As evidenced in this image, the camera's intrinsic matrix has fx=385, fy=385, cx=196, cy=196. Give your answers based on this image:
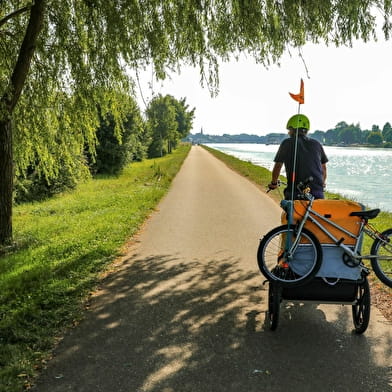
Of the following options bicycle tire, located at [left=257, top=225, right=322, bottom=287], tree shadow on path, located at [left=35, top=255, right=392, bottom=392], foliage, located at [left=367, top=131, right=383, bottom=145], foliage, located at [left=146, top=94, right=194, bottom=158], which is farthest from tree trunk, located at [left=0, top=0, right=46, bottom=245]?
foliage, located at [left=367, top=131, right=383, bottom=145]

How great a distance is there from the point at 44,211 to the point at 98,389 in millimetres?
10594

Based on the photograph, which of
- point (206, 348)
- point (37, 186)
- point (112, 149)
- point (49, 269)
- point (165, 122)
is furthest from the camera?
point (112, 149)

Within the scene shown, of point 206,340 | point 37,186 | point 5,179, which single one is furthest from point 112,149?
point 206,340

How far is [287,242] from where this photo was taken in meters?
3.85

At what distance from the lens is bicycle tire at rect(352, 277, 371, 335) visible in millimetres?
3758

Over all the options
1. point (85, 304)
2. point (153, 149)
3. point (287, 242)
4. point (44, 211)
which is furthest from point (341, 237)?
point (153, 149)

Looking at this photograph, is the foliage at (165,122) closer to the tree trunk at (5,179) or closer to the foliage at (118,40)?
the foliage at (118,40)

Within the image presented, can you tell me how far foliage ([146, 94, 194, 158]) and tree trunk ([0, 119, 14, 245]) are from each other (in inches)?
105

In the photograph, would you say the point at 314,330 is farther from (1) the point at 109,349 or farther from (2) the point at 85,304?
(2) the point at 85,304

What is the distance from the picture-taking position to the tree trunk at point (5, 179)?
7.25 metres

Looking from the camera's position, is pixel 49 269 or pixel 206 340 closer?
pixel 206 340

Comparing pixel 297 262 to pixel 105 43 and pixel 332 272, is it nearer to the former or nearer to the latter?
pixel 332 272

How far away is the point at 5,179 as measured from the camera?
752cm

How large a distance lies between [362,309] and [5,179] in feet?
21.9
